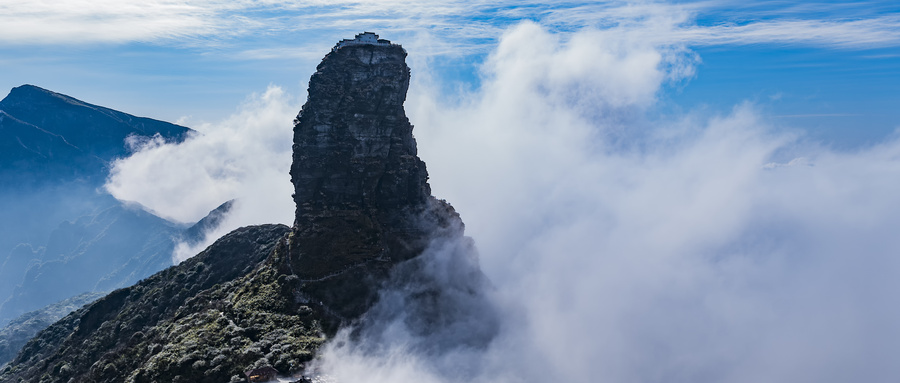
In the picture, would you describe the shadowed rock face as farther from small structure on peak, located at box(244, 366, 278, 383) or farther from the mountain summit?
small structure on peak, located at box(244, 366, 278, 383)

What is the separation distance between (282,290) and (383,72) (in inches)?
1760

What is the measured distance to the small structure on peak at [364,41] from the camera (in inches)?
4688

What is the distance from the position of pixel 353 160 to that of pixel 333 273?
74.7ft

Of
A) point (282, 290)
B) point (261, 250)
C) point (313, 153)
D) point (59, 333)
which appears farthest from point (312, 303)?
point (59, 333)

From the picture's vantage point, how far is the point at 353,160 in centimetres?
11931

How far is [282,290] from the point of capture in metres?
108

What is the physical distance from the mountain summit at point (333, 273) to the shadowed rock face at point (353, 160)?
8.2 inches

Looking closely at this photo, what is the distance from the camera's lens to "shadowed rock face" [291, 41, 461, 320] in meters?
116

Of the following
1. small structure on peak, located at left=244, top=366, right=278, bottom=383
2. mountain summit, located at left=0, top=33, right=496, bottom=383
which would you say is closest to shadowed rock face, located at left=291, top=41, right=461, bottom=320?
mountain summit, located at left=0, top=33, right=496, bottom=383

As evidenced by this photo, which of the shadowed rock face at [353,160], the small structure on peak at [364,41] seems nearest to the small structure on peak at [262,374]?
the shadowed rock face at [353,160]

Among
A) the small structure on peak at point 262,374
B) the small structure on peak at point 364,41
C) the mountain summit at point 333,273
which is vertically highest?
the small structure on peak at point 364,41

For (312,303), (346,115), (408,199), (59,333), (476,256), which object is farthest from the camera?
(59,333)

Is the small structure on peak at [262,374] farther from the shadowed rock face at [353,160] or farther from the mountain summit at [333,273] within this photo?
the shadowed rock face at [353,160]

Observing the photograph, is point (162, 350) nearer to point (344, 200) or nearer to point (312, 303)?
point (312, 303)
